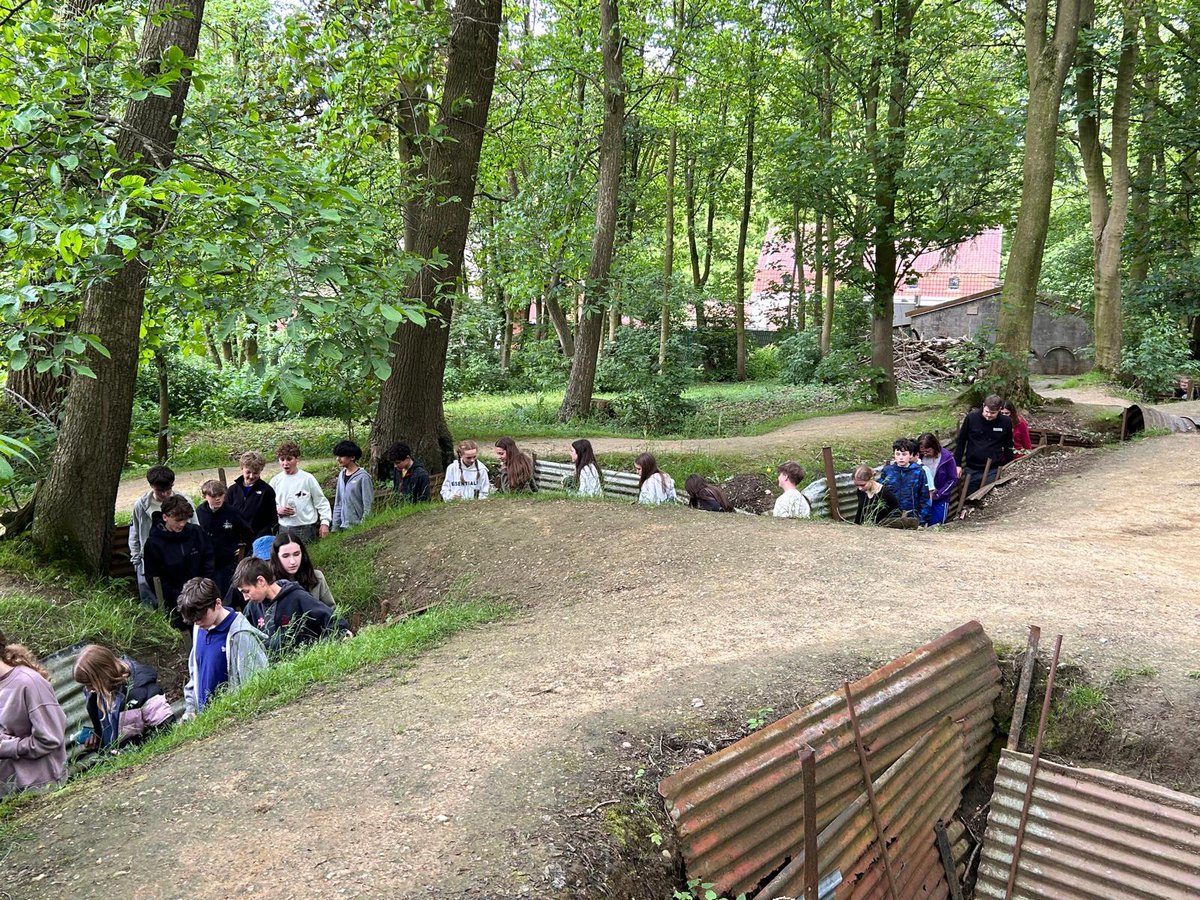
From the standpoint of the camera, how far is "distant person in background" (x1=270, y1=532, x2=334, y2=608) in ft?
19.3

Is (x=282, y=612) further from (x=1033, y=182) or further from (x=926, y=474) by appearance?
(x=1033, y=182)

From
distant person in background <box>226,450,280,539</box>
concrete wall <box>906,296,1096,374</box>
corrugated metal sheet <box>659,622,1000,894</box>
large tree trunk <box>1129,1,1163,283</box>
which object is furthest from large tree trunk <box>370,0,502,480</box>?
concrete wall <box>906,296,1096,374</box>

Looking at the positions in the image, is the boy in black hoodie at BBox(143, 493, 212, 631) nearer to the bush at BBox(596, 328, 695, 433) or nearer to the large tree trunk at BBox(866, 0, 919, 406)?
the bush at BBox(596, 328, 695, 433)

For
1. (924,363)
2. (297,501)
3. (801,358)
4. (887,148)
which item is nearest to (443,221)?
(297,501)

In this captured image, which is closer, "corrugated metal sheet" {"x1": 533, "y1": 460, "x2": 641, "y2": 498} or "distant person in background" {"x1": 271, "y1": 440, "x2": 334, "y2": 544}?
"distant person in background" {"x1": 271, "y1": 440, "x2": 334, "y2": 544}

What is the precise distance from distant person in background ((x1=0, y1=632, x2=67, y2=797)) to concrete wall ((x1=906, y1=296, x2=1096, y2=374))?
111 ft

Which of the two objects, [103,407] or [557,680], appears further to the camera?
[103,407]

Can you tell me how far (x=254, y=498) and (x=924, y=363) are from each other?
27.4m

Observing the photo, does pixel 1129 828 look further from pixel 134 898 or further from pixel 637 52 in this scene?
pixel 637 52

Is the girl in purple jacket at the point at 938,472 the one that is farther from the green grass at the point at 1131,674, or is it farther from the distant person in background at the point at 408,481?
the distant person in background at the point at 408,481

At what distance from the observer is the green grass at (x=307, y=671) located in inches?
179

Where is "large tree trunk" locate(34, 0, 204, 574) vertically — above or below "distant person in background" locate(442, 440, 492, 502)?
above

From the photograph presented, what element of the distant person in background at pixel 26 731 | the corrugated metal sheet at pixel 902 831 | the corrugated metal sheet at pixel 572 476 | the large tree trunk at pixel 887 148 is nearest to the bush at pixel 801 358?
the large tree trunk at pixel 887 148

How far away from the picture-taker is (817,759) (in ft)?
13.6
